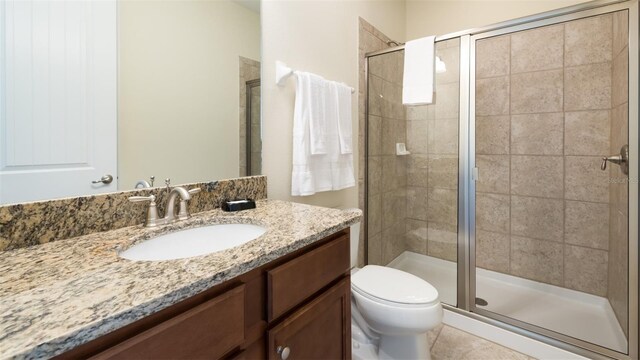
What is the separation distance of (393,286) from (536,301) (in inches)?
51.5

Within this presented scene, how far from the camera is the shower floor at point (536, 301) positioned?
158 centimetres

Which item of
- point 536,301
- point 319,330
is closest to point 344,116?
point 319,330

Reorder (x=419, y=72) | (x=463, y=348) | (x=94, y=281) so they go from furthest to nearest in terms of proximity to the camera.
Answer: (x=419, y=72)
(x=463, y=348)
(x=94, y=281)

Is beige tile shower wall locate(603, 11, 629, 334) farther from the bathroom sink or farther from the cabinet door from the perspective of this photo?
the bathroom sink

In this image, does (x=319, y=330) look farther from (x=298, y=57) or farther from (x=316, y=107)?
(x=298, y=57)

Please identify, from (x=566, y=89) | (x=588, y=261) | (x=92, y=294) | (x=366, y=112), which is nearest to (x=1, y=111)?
(x=92, y=294)

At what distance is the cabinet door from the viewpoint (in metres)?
0.71

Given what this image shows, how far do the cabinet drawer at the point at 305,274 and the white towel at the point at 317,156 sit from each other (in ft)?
1.64

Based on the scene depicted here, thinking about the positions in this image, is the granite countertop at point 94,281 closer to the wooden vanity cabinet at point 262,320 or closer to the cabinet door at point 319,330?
the wooden vanity cabinet at point 262,320

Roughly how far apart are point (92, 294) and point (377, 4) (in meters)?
2.44

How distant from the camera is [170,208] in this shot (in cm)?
94

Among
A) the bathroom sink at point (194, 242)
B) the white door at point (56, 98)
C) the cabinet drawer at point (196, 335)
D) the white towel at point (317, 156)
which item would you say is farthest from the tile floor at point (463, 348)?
the white door at point (56, 98)

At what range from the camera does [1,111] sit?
Answer: 2.28 ft

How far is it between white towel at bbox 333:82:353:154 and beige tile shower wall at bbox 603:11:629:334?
1.33 metres
